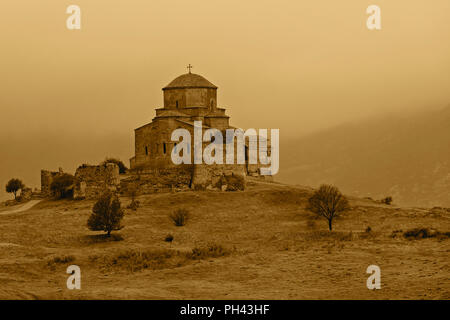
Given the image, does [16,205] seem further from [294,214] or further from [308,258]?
[308,258]

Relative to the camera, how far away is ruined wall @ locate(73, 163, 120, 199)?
53906 mm

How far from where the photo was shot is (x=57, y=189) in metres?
56.9

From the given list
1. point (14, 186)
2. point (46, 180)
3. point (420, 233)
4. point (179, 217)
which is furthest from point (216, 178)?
point (14, 186)

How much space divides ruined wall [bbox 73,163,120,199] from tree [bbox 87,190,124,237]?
10040 mm

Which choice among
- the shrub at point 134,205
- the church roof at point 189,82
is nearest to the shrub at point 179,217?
the shrub at point 134,205

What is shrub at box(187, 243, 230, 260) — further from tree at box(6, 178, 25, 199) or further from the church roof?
tree at box(6, 178, 25, 199)

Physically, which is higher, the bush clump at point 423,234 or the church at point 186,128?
the church at point 186,128

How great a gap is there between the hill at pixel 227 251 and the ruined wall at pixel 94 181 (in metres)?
1.26

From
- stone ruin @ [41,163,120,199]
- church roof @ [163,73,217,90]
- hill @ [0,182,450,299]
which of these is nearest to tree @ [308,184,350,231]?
hill @ [0,182,450,299]

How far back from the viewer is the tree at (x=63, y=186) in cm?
5634

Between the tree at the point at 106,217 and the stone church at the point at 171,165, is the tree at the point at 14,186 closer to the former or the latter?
the stone church at the point at 171,165

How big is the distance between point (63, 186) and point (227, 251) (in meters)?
20.4
